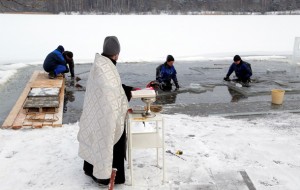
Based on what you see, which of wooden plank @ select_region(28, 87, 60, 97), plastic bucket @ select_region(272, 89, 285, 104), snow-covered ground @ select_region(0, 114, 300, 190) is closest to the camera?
snow-covered ground @ select_region(0, 114, 300, 190)

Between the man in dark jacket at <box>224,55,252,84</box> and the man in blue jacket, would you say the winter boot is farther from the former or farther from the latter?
the man in dark jacket at <box>224,55,252,84</box>

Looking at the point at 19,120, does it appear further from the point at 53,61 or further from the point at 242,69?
the point at 242,69

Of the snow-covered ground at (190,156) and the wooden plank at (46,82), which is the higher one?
the wooden plank at (46,82)

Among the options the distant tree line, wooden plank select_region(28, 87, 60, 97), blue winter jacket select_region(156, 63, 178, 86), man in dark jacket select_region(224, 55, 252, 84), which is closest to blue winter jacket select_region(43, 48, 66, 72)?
wooden plank select_region(28, 87, 60, 97)

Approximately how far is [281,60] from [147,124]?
1145 cm

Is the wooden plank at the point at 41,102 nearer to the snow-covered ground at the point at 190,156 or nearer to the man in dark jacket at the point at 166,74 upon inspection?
the snow-covered ground at the point at 190,156

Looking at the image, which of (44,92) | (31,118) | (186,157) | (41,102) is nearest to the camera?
(186,157)

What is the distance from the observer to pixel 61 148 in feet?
17.1

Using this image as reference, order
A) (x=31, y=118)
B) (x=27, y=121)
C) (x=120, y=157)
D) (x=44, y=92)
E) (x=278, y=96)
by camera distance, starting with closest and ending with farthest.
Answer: (x=120, y=157) < (x=27, y=121) < (x=31, y=118) < (x=44, y=92) < (x=278, y=96)

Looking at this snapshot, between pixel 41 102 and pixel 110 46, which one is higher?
pixel 110 46

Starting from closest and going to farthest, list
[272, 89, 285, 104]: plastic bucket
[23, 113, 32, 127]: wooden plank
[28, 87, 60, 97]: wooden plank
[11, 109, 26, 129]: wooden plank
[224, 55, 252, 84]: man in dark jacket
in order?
[11, 109, 26, 129]: wooden plank, [23, 113, 32, 127]: wooden plank, [28, 87, 60, 97]: wooden plank, [272, 89, 285, 104]: plastic bucket, [224, 55, 252, 84]: man in dark jacket

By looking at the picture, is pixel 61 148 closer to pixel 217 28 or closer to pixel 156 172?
pixel 156 172

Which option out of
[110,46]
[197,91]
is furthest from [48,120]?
[197,91]

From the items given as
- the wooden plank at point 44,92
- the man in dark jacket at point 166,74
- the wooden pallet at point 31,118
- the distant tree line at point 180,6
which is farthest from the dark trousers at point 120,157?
the distant tree line at point 180,6
